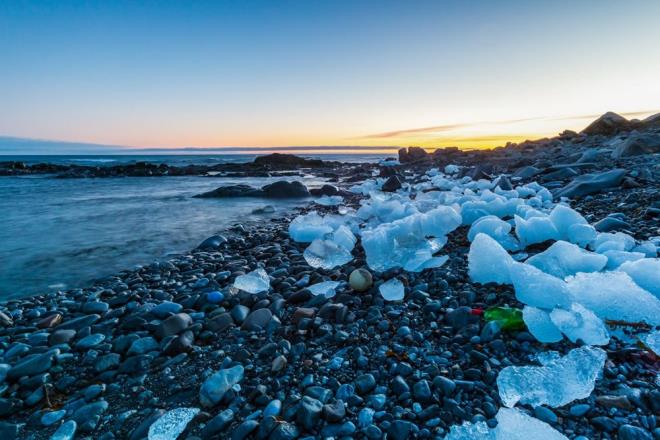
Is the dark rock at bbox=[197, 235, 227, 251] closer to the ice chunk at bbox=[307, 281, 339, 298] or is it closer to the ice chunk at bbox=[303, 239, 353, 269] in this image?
the ice chunk at bbox=[303, 239, 353, 269]

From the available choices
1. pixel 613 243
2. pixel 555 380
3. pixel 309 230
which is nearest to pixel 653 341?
pixel 555 380

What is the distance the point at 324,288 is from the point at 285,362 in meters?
0.82

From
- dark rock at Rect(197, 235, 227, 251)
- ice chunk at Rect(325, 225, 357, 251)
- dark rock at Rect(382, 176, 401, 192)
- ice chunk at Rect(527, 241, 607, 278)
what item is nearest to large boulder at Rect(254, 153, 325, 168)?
dark rock at Rect(382, 176, 401, 192)

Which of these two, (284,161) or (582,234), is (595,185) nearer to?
(582,234)

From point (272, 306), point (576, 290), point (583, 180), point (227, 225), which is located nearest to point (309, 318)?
point (272, 306)

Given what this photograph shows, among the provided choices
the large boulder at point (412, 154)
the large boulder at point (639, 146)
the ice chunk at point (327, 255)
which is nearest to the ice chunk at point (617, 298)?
the ice chunk at point (327, 255)

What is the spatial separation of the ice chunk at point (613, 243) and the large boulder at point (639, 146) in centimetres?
690

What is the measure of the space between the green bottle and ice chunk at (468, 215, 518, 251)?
113 centimetres

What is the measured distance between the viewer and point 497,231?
2.82 m

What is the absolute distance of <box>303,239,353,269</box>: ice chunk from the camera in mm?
2900

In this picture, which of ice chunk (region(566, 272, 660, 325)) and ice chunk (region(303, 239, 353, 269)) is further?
ice chunk (region(303, 239, 353, 269))

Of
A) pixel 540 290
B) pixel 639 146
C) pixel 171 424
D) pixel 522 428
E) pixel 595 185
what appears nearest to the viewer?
pixel 522 428

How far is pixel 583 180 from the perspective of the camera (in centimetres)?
498

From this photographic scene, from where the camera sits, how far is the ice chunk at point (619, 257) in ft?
6.84
